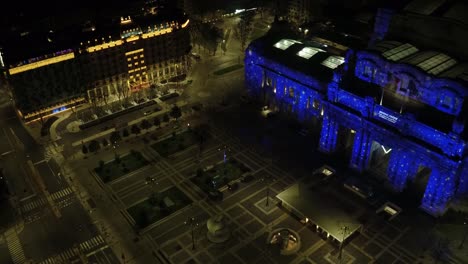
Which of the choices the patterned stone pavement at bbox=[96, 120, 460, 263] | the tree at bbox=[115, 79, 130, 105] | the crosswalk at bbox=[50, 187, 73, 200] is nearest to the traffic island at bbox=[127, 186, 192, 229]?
the patterned stone pavement at bbox=[96, 120, 460, 263]

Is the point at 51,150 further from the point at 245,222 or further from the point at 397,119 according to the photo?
the point at 397,119

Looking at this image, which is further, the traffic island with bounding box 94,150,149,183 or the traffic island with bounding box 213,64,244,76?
the traffic island with bounding box 213,64,244,76

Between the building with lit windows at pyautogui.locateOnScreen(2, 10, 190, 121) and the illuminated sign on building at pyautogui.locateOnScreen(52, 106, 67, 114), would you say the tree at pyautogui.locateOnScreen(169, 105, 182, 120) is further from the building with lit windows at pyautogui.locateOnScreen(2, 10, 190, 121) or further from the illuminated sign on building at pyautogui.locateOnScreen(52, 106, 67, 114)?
the illuminated sign on building at pyautogui.locateOnScreen(52, 106, 67, 114)

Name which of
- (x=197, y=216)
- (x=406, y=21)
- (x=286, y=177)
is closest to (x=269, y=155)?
(x=286, y=177)

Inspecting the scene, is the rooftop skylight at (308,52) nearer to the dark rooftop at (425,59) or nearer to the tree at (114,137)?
the dark rooftop at (425,59)

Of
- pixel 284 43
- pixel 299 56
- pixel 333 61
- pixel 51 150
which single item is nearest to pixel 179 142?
pixel 51 150

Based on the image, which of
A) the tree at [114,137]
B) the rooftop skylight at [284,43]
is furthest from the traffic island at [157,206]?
the rooftop skylight at [284,43]

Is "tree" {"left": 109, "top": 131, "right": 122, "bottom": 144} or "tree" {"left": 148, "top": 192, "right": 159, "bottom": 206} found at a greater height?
"tree" {"left": 109, "top": 131, "right": 122, "bottom": 144}
